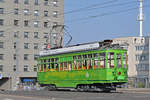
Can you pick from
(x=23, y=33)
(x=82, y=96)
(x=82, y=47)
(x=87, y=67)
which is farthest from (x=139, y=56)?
(x=82, y=96)

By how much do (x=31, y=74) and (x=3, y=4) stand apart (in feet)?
47.3

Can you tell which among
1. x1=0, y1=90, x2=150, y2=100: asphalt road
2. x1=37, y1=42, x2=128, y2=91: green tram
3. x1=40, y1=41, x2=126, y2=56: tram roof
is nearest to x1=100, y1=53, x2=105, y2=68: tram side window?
x1=37, y1=42, x2=128, y2=91: green tram

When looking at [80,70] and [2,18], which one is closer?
[80,70]

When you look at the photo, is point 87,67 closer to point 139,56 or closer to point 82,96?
point 82,96

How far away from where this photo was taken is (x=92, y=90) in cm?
2719

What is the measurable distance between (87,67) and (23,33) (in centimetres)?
4837

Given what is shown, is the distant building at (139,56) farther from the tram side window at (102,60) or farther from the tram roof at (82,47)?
the tram side window at (102,60)

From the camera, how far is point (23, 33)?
73250 mm

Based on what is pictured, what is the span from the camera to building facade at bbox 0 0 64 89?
232 ft

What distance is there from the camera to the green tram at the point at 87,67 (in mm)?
25031

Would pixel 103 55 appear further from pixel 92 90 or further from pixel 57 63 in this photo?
pixel 57 63

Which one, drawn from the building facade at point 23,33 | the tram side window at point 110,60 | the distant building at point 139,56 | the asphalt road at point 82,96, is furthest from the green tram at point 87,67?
the distant building at point 139,56

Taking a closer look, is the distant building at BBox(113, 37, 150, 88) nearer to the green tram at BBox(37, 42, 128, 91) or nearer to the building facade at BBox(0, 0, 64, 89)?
the building facade at BBox(0, 0, 64, 89)

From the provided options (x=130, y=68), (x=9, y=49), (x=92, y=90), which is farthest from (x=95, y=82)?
(x=130, y=68)
